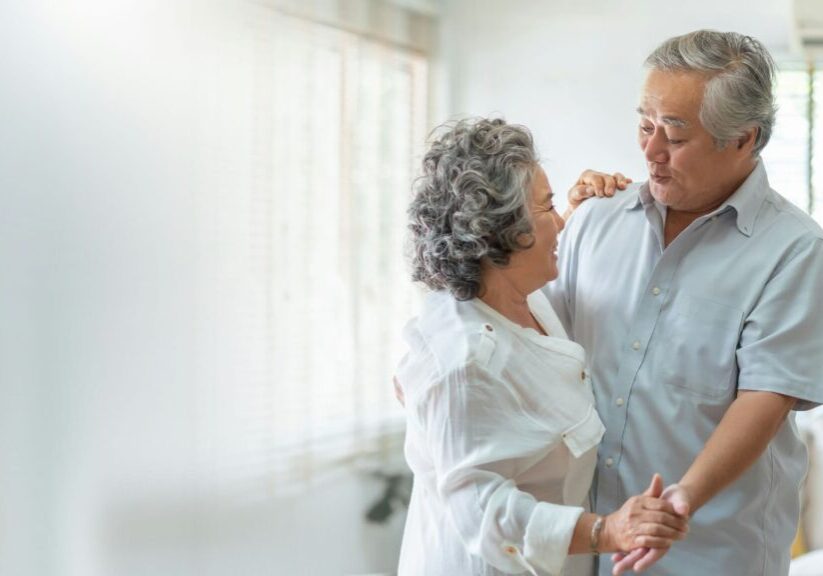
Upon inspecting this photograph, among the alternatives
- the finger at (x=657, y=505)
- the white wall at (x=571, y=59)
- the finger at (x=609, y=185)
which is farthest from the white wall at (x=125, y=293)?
the white wall at (x=571, y=59)

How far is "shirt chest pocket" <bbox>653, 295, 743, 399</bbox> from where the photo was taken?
1.82 meters

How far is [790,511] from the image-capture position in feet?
6.34

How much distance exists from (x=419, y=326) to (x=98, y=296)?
123cm

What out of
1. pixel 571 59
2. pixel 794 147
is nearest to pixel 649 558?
pixel 794 147

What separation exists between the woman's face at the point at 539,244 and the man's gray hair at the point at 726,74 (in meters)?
0.33

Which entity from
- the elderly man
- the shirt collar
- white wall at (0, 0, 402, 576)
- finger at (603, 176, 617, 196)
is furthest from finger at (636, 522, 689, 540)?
white wall at (0, 0, 402, 576)

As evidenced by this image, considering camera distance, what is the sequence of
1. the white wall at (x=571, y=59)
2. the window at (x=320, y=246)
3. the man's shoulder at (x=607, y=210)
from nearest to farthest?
1. the man's shoulder at (x=607, y=210)
2. the window at (x=320, y=246)
3. the white wall at (x=571, y=59)

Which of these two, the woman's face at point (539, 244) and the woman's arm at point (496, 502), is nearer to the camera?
the woman's arm at point (496, 502)

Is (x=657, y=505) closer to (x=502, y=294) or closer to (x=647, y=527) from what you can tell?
(x=647, y=527)

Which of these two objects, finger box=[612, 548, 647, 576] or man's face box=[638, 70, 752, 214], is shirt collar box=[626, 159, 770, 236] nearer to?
man's face box=[638, 70, 752, 214]

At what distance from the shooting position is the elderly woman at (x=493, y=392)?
1.55 meters

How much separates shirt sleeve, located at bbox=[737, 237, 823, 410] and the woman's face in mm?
377

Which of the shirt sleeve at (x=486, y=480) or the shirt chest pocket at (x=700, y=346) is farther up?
the shirt chest pocket at (x=700, y=346)

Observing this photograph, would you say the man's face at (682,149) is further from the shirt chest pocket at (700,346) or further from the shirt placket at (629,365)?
the shirt chest pocket at (700,346)
